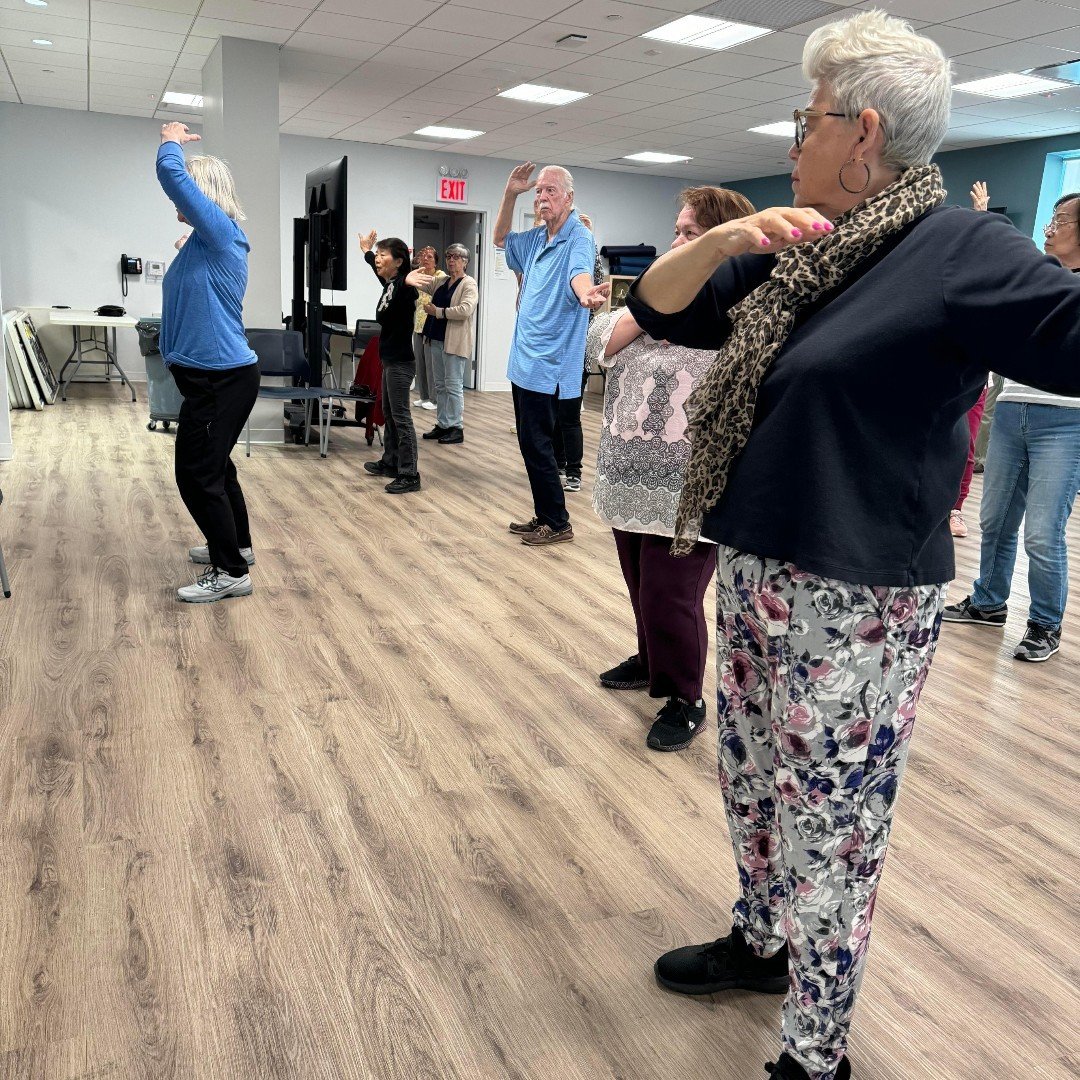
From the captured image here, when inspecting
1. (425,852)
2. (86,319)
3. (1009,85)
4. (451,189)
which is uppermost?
(1009,85)

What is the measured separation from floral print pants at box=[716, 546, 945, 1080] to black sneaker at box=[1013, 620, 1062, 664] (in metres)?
2.46

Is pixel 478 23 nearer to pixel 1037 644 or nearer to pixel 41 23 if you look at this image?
pixel 41 23

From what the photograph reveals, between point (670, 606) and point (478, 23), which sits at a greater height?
point (478, 23)

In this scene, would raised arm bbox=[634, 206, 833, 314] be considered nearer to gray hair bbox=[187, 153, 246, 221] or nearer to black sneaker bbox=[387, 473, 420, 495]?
gray hair bbox=[187, 153, 246, 221]

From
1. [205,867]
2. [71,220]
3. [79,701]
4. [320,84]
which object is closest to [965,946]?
[205,867]

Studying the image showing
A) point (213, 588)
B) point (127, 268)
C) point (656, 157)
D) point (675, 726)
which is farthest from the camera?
point (656, 157)

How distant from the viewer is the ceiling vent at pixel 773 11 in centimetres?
562

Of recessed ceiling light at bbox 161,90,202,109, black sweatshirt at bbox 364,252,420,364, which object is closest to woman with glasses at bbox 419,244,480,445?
black sweatshirt at bbox 364,252,420,364

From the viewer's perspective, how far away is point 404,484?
18.9ft

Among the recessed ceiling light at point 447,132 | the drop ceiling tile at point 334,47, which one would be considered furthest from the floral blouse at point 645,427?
the recessed ceiling light at point 447,132

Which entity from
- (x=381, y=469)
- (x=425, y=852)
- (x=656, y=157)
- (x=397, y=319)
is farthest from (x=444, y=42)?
(x=425, y=852)

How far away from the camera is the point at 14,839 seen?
1991 millimetres

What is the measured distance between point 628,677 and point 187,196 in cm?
218

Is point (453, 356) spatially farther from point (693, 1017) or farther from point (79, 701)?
point (693, 1017)
